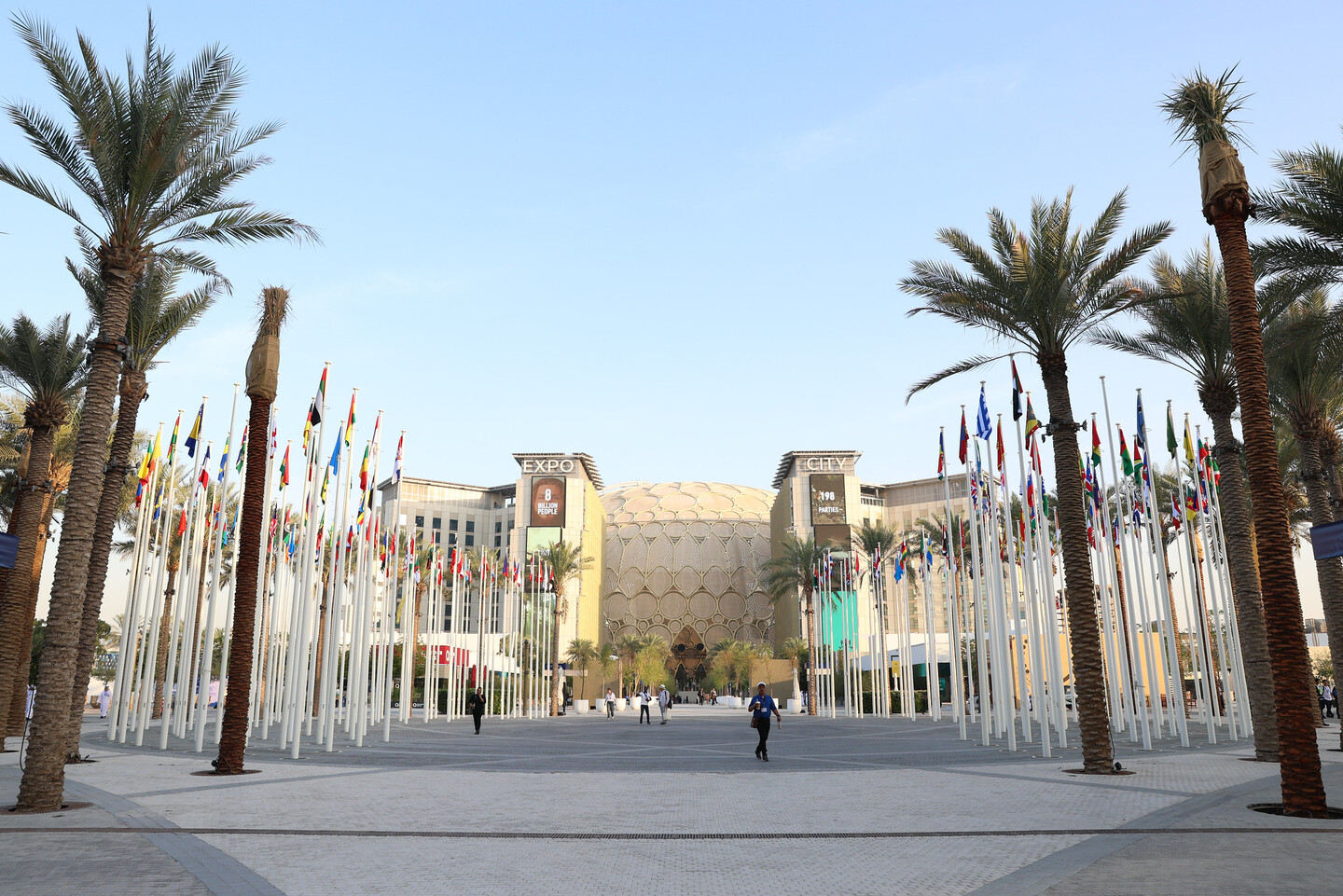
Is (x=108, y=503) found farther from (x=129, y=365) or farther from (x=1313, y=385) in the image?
(x=1313, y=385)

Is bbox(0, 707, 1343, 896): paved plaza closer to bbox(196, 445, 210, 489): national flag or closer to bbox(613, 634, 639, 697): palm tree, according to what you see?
bbox(196, 445, 210, 489): national flag

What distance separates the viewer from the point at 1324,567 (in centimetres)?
1636

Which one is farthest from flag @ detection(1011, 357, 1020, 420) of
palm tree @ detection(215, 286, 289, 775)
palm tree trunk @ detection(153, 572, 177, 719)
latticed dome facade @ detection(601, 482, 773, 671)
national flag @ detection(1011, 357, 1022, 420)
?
latticed dome facade @ detection(601, 482, 773, 671)

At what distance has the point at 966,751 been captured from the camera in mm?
20219

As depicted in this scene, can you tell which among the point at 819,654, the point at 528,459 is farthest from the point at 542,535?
the point at 819,654

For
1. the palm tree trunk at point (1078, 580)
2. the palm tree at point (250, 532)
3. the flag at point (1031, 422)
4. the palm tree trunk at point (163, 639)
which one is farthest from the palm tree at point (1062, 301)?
the palm tree trunk at point (163, 639)

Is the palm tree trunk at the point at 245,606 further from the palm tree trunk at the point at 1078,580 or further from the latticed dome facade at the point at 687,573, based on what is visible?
the latticed dome facade at the point at 687,573

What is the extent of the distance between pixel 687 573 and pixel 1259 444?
9280 centimetres

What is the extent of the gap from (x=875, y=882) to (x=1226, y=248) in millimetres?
8489

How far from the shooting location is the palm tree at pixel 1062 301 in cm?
1608

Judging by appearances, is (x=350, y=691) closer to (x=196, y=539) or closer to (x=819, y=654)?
(x=196, y=539)

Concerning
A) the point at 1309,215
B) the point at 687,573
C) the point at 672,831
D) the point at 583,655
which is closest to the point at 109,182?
the point at 672,831

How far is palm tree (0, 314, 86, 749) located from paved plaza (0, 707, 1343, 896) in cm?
221

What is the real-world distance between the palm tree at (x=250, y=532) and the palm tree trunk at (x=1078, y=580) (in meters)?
13.2
